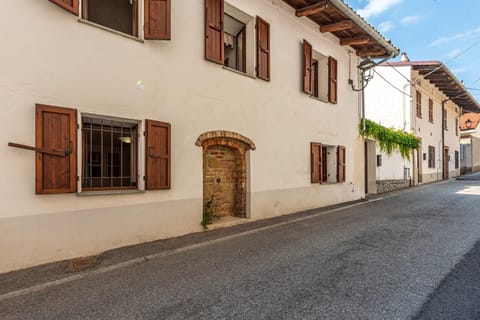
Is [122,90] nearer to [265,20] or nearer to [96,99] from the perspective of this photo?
[96,99]

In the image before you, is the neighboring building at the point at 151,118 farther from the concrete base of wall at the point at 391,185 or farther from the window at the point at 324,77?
the concrete base of wall at the point at 391,185

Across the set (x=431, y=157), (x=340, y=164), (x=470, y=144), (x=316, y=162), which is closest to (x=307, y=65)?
(x=316, y=162)

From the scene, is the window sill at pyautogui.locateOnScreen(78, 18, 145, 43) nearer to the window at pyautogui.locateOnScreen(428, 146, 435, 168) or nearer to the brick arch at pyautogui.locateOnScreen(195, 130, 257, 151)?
the brick arch at pyautogui.locateOnScreen(195, 130, 257, 151)

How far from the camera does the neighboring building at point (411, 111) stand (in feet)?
47.2

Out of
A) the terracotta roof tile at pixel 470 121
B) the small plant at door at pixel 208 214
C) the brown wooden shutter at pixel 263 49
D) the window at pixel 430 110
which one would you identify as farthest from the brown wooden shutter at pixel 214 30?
the terracotta roof tile at pixel 470 121

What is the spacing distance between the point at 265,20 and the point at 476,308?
23.3 feet

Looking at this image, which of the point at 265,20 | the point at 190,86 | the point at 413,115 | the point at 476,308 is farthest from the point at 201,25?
the point at 413,115

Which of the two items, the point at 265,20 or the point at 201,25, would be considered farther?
the point at 265,20

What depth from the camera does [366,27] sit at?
9.05 meters

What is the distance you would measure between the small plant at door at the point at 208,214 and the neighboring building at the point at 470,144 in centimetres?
2986

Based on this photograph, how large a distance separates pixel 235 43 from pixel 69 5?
14.2 feet

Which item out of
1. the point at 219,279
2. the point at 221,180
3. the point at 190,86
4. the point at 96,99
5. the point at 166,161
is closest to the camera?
the point at 219,279

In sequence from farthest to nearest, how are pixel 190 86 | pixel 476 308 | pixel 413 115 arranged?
pixel 413 115
pixel 190 86
pixel 476 308

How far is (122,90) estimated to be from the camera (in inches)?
191
